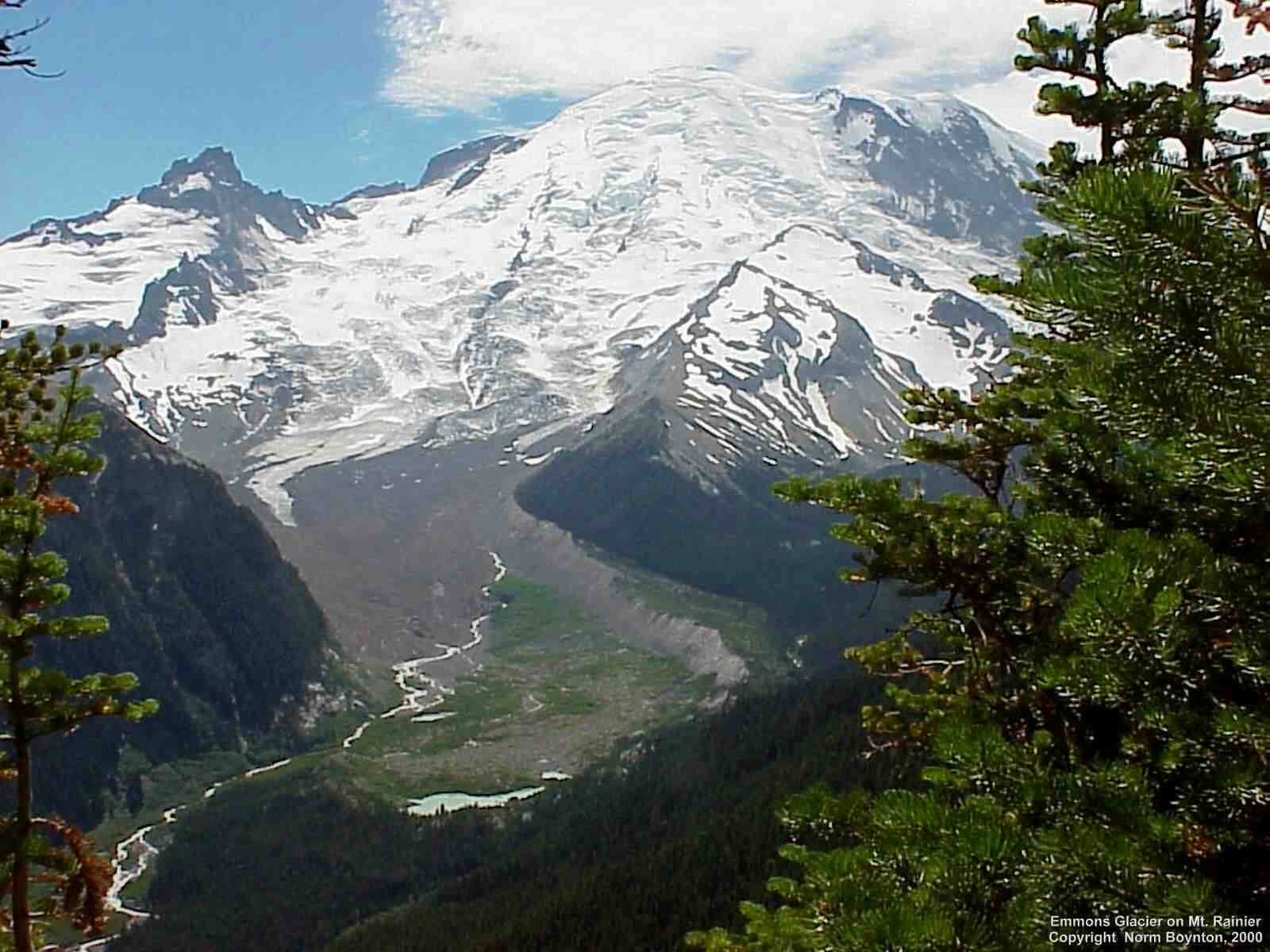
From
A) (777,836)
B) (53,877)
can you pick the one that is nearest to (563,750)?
(777,836)

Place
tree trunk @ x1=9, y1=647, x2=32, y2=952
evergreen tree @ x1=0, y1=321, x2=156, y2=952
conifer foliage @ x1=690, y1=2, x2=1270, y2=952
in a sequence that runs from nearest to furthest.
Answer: conifer foliage @ x1=690, y1=2, x2=1270, y2=952 < tree trunk @ x1=9, y1=647, x2=32, y2=952 < evergreen tree @ x1=0, y1=321, x2=156, y2=952

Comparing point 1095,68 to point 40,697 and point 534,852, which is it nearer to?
point 40,697

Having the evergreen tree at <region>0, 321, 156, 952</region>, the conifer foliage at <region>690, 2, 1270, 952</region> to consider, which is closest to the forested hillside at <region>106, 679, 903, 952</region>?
the evergreen tree at <region>0, 321, 156, 952</region>

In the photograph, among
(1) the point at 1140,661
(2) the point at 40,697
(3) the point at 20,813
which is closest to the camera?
(1) the point at 1140,661

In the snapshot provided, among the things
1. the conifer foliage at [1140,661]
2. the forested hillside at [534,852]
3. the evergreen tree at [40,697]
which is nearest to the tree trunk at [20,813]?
the evergreen tree at [40,697]

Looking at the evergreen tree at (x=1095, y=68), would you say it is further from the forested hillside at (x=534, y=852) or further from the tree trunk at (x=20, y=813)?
the forested hillside at (x=534, y=852)

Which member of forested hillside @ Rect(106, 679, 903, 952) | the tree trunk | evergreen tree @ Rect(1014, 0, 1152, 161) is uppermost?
evergreen tree @ Rect(1014, 0, 1152, 161)

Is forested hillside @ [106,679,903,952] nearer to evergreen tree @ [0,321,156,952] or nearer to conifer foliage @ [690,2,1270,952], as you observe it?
evergreen tree @ [0,321,156,952]

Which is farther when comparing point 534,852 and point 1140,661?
point 534,852

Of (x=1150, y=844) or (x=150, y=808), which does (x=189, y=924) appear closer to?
(x=150, y=808)

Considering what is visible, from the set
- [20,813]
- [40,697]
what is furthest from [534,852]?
[40,697]

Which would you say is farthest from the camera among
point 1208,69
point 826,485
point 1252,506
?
point 1208,69
